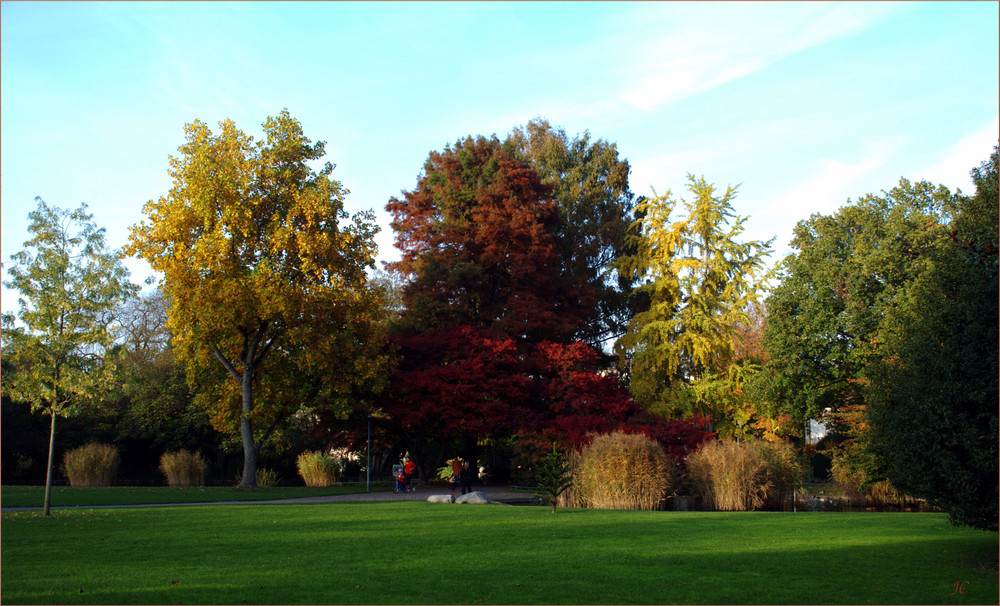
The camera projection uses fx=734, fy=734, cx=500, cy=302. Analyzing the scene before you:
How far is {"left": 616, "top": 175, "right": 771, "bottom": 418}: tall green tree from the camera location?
31719 mm

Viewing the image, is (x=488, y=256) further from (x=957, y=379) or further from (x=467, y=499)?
(x=957, y=379)

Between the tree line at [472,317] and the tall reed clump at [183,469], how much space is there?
1664 millimetres

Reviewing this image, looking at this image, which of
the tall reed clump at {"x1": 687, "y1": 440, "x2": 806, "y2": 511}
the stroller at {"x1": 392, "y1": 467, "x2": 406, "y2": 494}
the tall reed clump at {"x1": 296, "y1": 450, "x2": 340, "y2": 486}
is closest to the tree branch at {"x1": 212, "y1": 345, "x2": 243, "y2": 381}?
the tall reed clump at {"x1": 296, "y1": 450, "x2": 340, "y2": 486}

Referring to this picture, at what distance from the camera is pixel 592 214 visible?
38.6m

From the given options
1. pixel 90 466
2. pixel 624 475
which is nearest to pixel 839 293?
pixel 624 475

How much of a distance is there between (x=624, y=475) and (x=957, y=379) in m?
10.9

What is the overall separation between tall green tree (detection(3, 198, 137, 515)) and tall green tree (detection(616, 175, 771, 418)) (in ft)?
74.1

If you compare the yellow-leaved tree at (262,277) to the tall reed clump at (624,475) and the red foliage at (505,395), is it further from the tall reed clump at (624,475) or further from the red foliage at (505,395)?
the tall reed clump at (624,475)

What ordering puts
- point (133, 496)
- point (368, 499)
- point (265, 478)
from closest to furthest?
point (133, 496), point (368, 499), point (265, 478)

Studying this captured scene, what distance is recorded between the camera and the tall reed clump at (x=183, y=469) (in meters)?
25.2

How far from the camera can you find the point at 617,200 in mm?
40156

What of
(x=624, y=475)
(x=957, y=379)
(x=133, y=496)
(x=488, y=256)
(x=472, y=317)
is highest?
(x=488, y=256)

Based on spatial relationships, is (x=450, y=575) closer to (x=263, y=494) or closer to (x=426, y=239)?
(x=263, y=494)

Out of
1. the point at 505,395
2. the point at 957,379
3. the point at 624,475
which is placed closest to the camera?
the point at 957,379
